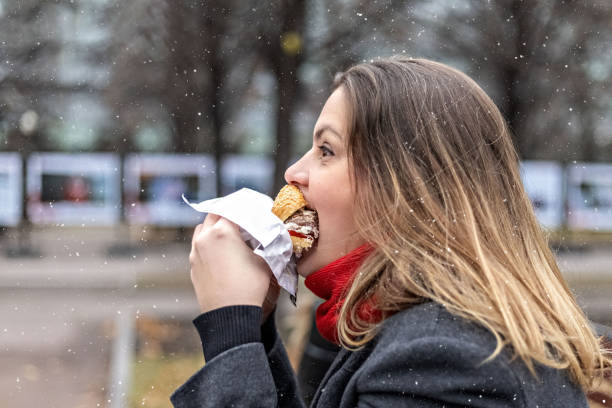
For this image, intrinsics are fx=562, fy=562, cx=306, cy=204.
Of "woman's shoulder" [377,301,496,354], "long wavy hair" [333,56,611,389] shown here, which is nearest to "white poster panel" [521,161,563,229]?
"long wavy hair" [333,56,611,389]

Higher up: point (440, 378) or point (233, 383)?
point (440, 378)

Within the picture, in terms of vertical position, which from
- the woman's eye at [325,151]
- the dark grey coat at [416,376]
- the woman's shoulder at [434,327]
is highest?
the woman's eye at [325,151]

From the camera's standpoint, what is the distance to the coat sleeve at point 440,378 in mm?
1016

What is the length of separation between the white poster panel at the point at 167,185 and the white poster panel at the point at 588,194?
3473 millimetres

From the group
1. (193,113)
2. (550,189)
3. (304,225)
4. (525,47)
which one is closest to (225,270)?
(304,225)

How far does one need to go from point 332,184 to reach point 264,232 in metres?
0.22

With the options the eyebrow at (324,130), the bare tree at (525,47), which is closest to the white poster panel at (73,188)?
the bare tree at (525,47)

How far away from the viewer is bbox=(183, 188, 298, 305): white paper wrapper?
1.42 meters

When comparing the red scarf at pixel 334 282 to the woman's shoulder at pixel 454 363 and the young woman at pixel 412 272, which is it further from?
the woman's shoulder at pixel 454 363

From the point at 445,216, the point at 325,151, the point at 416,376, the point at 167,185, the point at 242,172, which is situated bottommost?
the point at 167,185

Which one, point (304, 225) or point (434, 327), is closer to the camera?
point (434, 327)

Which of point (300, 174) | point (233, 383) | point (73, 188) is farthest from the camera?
point (73, 188)

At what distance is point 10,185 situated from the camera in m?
6.25

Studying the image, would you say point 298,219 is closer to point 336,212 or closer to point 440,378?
point 336,212
